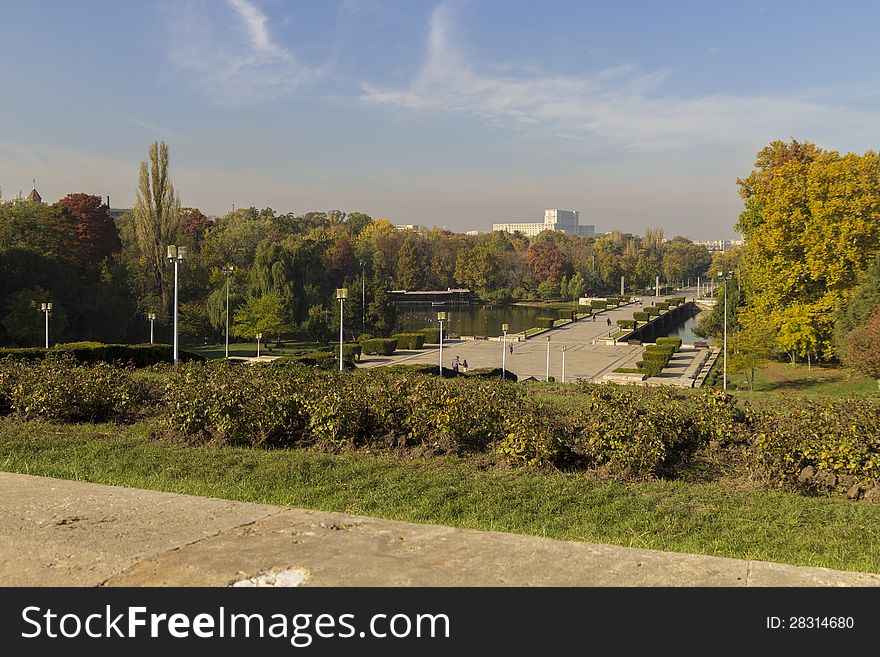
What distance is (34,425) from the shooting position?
7.39 meters

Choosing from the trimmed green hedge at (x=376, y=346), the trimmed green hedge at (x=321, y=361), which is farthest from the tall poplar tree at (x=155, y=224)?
the trimmed green hedge at (x=321, y=361)

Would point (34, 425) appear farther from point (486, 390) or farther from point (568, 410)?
point (568, 410)

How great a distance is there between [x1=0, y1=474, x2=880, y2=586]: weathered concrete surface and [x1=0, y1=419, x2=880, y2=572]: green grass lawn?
100 centimetres

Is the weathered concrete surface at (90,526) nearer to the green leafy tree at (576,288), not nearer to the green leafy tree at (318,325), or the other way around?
the green leafy tree at (318,325)

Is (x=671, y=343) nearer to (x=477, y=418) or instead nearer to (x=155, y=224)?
(x=155, y=224)

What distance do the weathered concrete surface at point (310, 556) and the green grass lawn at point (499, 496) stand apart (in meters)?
1.00

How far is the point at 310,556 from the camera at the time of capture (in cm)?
308

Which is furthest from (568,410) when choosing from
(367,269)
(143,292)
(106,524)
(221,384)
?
(367,269)

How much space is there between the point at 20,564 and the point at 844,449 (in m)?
5.29

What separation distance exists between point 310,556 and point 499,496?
2316 millimetres

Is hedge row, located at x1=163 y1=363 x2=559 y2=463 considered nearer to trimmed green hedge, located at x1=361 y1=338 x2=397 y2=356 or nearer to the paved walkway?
the paved walkway

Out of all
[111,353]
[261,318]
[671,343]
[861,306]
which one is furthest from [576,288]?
[111,353]

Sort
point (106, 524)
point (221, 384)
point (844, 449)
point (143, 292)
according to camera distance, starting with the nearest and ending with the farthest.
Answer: point (106, 524) → point (844, 449) → point (221, 384) → point (143, 292)
